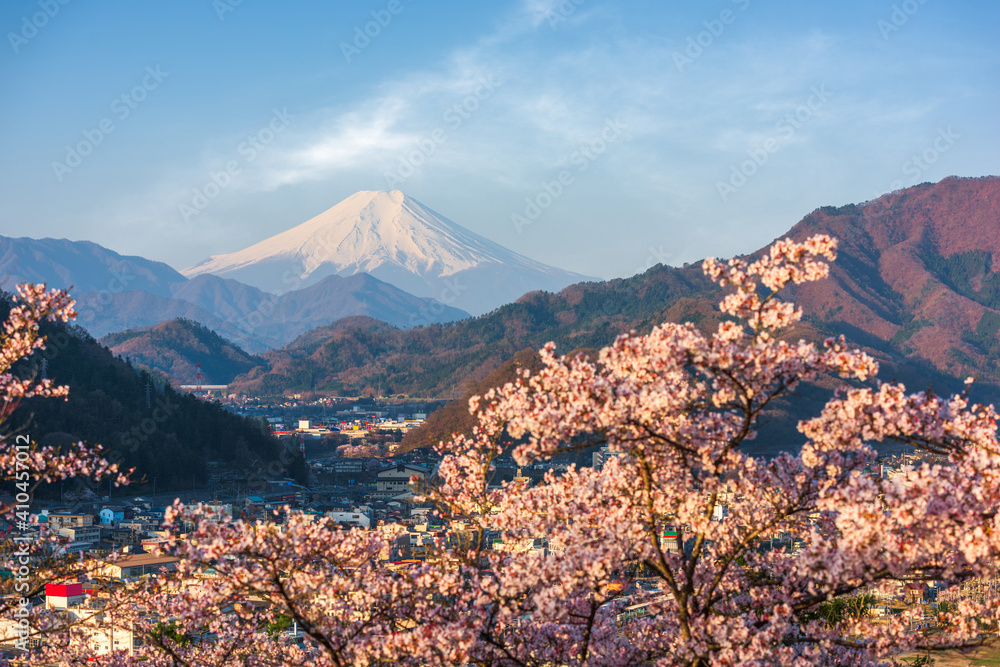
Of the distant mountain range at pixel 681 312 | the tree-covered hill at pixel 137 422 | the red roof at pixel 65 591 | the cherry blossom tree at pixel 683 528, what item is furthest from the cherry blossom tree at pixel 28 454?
the distant mountain range at pixel 681 312

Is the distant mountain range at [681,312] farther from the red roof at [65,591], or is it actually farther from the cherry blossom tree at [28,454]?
the cherry blossom tree at [28,454]

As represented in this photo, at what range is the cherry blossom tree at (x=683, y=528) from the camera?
230 inches

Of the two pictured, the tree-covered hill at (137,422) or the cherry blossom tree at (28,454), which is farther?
the tree-covered hill at (137,422)

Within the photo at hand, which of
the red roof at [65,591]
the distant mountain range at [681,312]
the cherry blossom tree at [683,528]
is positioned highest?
the distant mountain range at [681,312]

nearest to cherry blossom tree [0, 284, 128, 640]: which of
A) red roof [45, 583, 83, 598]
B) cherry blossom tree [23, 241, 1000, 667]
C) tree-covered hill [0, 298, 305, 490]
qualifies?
cherry blossom tree [23, 241, 1000, 667]

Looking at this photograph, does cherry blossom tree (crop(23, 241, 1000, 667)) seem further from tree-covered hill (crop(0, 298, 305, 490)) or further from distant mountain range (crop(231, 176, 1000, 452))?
distant mountain range (crop(231, 176, 1000, 452))

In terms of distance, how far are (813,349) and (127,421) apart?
65218 millimetres

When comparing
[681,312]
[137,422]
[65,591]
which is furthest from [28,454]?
[681,312]

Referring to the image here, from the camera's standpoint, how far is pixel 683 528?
785 centimetres

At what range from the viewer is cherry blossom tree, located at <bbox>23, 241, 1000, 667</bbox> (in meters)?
5.84

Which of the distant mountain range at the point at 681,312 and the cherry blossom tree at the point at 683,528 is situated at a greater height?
the distant mountain range at the point at 681,312

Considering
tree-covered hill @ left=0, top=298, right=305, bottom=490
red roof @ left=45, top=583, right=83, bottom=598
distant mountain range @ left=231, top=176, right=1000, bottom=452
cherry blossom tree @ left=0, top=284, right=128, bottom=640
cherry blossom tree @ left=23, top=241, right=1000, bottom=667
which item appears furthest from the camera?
distant mountain range @ left=231, top=176, right=1000, bottom=452

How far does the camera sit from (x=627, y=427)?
643cm

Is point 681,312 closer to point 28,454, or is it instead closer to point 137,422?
point 137,422
